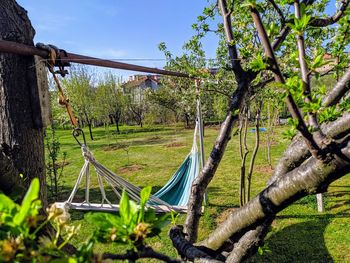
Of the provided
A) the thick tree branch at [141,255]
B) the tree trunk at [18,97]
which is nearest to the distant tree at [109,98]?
the tree trunk at [18,97]

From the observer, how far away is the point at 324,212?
4152 mm

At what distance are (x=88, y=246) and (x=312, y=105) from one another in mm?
566

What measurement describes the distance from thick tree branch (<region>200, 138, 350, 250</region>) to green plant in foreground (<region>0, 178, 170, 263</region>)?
1.38 ft

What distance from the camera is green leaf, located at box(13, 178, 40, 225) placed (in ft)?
0.97

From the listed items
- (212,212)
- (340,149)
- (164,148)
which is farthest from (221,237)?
(164,148)

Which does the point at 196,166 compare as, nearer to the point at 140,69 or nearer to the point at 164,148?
the point at 140,69

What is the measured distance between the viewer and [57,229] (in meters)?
0.35

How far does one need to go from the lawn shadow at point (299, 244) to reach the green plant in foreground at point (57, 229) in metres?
2.85

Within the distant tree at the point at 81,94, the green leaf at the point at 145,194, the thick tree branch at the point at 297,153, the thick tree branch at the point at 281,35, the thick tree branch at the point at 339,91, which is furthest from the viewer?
the distant tree at the point at 81,94

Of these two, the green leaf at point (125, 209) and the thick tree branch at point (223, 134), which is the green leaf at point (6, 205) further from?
the thick tree branch at point (223, 134)

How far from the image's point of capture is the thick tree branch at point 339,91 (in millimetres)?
874

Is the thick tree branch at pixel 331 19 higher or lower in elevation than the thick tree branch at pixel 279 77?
higher

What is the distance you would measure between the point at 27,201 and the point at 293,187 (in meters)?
0.62

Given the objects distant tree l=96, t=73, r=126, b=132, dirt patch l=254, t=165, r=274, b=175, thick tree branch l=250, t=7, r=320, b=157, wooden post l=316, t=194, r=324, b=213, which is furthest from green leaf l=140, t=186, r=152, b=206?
distant tree l=96, t=73, r=126, b=132
